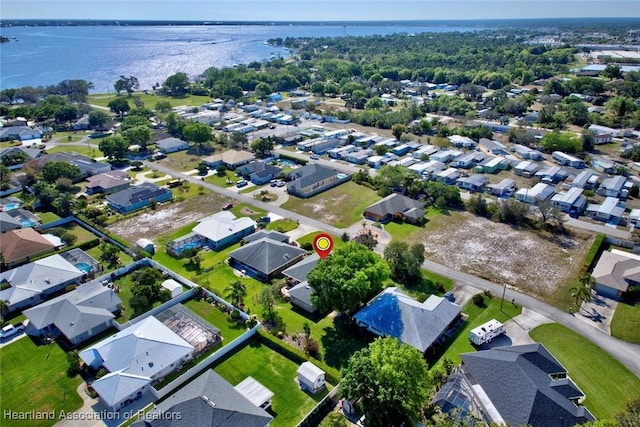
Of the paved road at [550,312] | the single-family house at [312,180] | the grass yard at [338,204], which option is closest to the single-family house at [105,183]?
the single-family house at [312,180]

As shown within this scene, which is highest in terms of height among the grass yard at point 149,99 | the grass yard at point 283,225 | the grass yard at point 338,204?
the grass yard at point 283,225

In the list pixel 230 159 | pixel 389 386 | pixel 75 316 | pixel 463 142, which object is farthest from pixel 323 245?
pixel 463 142

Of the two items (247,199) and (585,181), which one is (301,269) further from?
(585,181)

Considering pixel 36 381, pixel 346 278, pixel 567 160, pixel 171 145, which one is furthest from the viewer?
pixel 171 145

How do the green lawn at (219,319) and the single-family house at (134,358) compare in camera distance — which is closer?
the single-family house at (134,358)

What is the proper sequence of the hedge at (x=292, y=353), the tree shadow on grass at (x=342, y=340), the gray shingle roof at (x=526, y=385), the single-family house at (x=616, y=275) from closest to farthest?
the gray shingle roof at (x=526, y=385)
the hedge at (x=292, y=353)
the tree shadow on grass at (x=342, y=340)
the single-family house at (x=616, y=275)

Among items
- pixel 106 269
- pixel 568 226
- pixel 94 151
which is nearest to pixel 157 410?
pixel 106 269

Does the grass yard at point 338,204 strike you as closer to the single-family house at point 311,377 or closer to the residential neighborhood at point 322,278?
the residential neighborhood at point 322,278
